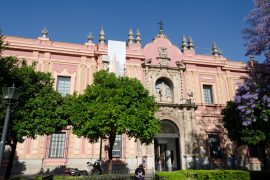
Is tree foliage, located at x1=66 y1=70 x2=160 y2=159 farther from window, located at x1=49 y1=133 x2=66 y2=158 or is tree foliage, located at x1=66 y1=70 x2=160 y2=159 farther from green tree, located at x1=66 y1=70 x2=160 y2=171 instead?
window, located at x1=49 y1=133 x2=66 y2=158

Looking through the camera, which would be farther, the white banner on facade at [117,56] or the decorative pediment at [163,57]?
the decorative pediment at [163,57]

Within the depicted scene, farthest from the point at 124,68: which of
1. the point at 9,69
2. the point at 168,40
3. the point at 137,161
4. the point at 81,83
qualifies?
the point at 9,69

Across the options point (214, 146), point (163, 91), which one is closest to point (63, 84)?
point (163, 91)

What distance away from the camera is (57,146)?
1958cm

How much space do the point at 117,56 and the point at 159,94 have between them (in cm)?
531

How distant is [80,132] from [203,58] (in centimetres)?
1703

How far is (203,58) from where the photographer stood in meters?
26.1

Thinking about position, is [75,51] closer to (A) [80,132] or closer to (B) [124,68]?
(B) [124,68]

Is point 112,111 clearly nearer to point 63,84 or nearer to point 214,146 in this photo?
point 63,84

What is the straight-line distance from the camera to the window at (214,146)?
23.0 m

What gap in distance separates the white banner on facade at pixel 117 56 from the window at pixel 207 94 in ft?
28.9

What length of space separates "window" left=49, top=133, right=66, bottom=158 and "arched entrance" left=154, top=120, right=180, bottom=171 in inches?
323

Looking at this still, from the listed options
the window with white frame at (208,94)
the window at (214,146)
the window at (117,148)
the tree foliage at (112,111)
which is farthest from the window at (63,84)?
the window at (214,146)

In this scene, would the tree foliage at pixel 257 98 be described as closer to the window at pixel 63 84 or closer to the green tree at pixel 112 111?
the green tree at pixel 112 111
